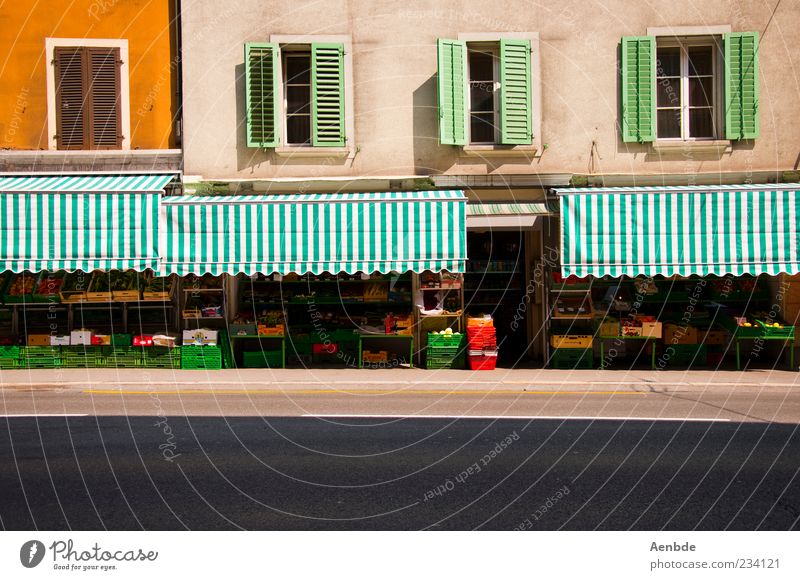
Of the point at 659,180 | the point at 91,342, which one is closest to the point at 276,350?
the point at 91,342

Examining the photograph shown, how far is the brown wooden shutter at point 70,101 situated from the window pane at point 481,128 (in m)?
7.17

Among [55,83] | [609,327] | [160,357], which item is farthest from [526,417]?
[55,83]

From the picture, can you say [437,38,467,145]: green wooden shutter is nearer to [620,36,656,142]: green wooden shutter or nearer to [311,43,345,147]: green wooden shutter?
[311,43,345,147]: green wooden shutter

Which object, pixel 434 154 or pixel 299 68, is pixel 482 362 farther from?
pixel 299 68

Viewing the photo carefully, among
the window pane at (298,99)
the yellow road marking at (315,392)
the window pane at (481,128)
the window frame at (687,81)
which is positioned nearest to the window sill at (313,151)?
the window pane at (298,99)

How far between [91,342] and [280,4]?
7023 millimetres

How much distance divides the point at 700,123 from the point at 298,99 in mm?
7448

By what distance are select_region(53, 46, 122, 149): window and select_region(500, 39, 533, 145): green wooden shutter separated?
7.09 m

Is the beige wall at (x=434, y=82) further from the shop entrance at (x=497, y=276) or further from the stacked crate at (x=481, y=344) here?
the stacked crate at (x=481, y=344)

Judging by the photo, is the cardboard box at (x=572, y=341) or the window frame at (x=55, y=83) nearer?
the cardboard box at (x=572, y=341)

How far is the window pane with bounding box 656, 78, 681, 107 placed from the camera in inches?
629

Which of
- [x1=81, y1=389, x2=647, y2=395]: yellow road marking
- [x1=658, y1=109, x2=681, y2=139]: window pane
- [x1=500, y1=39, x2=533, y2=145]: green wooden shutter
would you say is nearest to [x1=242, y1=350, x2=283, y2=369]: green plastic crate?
[x1=81, y1=389, x2=647, y2=395]: yellow road marking

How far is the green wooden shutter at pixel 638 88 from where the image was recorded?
1556 cm

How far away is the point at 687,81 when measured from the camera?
15953mm
